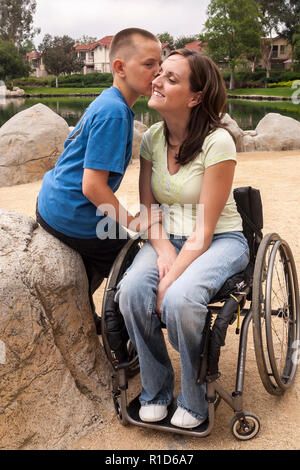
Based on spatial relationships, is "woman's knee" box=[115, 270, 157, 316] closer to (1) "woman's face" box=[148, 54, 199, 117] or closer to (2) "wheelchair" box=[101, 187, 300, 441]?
(2) "wheelchair" box=[101, 187, 300, 441]

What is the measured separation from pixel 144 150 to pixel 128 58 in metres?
0.43

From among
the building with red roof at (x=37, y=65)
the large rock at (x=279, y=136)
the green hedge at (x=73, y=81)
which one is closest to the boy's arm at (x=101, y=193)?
the large rock at (x=279, y=136)

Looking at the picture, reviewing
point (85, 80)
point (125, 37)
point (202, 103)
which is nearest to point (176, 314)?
point (202, 103)

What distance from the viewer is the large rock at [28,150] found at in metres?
8.91

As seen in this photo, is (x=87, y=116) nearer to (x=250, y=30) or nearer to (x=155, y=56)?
(x=155, y=56)

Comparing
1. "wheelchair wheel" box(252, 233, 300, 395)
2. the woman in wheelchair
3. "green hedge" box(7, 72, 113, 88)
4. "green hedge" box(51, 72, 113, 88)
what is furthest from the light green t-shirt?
"green hedge" box(7, 72, 113, 88)

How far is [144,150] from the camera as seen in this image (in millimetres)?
2613

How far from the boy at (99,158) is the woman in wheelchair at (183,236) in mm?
153

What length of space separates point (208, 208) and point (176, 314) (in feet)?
1.68

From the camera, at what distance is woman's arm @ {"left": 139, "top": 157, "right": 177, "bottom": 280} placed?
2361 mm

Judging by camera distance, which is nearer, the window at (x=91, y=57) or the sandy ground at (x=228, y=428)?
the sandy ground at (x=228, y=428)

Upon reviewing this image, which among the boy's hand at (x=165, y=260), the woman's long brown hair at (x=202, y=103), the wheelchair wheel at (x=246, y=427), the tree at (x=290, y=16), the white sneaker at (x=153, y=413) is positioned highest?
the tree at (x=290, y=16)

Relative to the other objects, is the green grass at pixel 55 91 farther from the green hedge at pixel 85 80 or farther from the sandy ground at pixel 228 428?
the sandy ground at pixel 228 428

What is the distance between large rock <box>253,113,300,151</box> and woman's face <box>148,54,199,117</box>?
9.74 meters
